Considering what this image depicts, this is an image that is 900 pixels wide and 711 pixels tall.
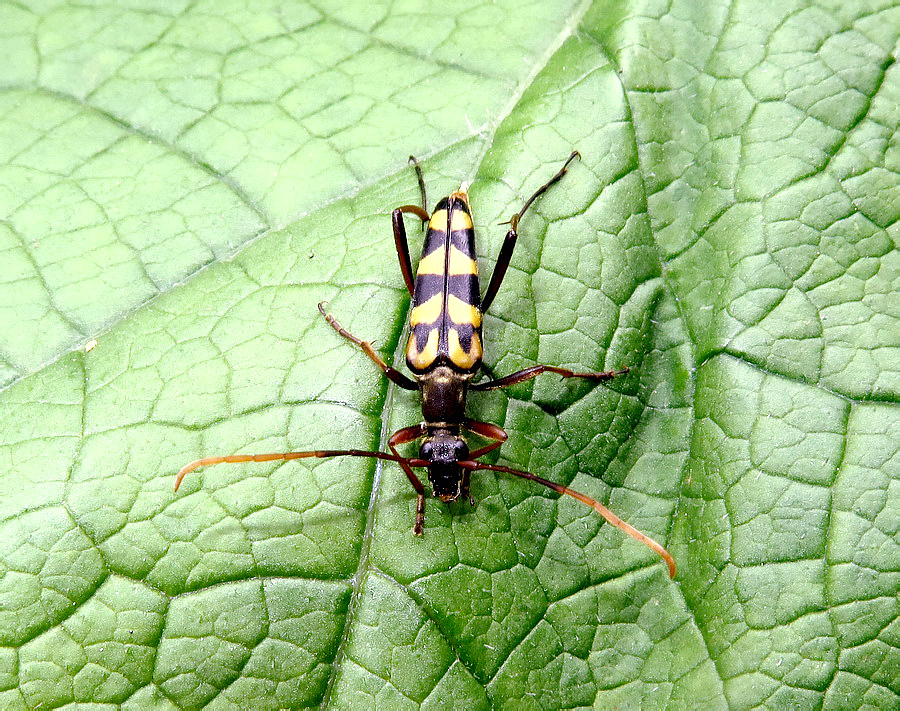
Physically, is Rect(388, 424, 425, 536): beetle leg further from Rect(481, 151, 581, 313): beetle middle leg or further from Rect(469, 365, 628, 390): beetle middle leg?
Rect(481, 151, 581, 313): beetle middle leg

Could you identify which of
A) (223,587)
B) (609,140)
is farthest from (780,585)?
(223,587)

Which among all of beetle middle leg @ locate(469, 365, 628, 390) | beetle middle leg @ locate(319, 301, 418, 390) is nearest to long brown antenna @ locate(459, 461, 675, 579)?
beetle middle leg @ locate(469, 365, 628, 390)

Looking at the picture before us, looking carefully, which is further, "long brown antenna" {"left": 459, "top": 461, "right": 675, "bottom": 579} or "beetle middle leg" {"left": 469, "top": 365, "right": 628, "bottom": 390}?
"beetle middle leg" {"left": 469, "top": 365, "right": 628, "bottom": 390}

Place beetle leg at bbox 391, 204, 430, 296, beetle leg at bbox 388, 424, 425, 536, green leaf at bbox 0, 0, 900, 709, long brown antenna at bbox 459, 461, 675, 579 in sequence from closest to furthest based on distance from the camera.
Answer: green leaf at bbox 0, 0, 900, 709 < long brown antenna at bbox 459, 461, 675, 579 < beetle leg at bbox 388, 424, 425, 536 < beetle leg at bbox 391, 204, 430, 296

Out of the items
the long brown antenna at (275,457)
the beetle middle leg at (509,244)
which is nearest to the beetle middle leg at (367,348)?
the long brown antenna at (275,457)

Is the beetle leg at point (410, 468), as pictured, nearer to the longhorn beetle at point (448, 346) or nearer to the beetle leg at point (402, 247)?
the longhorn beetle at point (448, 346)

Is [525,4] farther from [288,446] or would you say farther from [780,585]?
[780,585]

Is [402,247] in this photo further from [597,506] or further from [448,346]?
[597,506]

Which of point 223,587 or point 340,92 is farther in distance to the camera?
point 340,92
